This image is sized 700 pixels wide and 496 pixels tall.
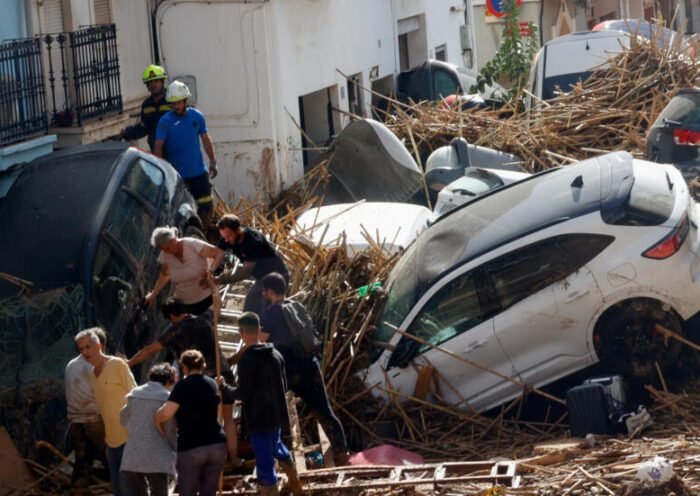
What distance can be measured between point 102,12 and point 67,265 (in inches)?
310

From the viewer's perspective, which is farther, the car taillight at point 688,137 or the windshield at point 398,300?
the car taillight at point 688,137

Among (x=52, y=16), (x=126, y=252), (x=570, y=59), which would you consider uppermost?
(x=52, y=16)

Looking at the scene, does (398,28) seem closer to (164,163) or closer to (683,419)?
(164,163)

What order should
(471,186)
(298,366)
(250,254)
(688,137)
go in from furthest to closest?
(688,137), (471,186), (250,254), (298,366)

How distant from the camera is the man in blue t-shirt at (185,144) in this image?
13.9 m

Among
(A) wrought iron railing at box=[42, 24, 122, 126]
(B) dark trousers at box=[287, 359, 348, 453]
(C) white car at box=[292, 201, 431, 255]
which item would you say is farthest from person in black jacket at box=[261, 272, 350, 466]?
(A) wrought iron railing at box=[42, 24, 122, 126]

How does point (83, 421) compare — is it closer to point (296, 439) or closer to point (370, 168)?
point (296, 439)

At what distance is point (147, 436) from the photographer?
8.51 meters

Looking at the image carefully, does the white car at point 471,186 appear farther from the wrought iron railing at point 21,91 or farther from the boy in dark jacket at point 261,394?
the boy in dark jacket at point 261,394

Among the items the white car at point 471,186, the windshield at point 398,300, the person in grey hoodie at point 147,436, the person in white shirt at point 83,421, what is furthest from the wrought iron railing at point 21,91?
the person in grey hoodie at point 147,436

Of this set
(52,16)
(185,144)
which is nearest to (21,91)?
(185,144)

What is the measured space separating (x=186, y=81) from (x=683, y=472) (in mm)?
12130

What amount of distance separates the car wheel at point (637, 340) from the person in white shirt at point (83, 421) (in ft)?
12.9

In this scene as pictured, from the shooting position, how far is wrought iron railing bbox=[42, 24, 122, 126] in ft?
50.3
